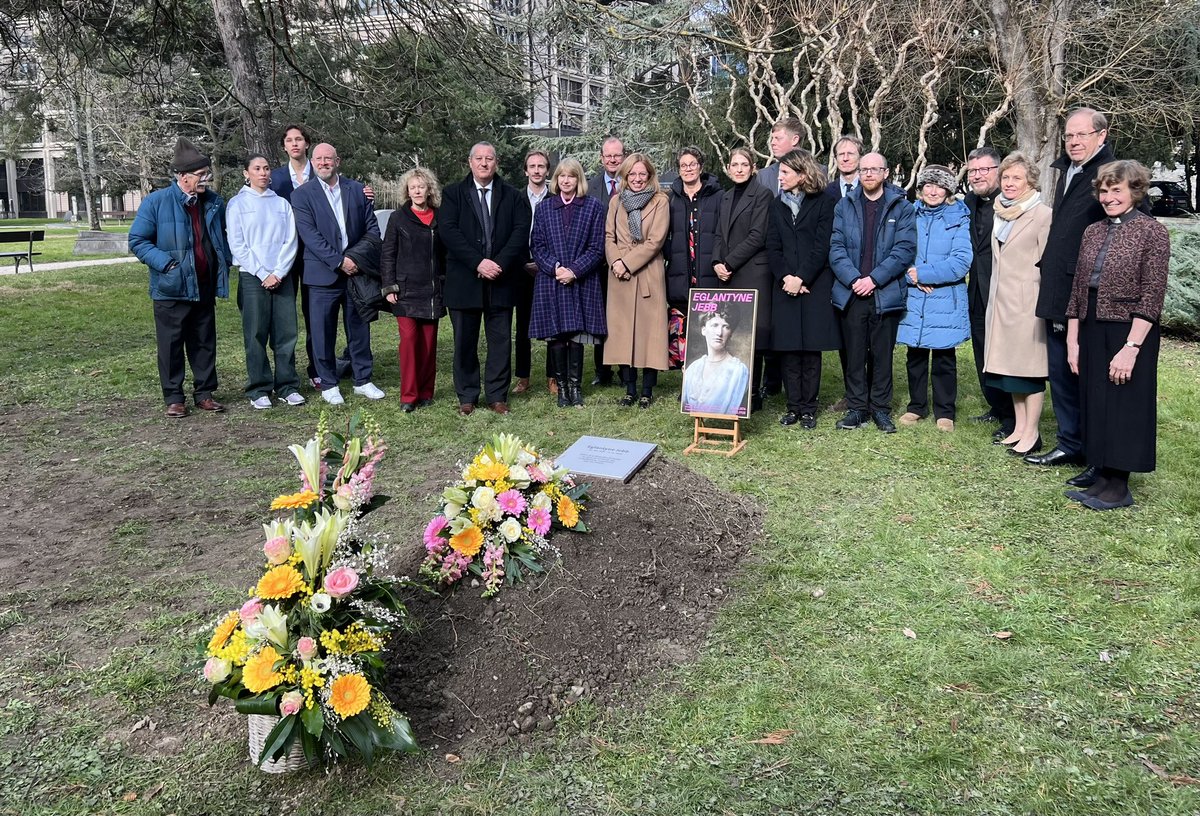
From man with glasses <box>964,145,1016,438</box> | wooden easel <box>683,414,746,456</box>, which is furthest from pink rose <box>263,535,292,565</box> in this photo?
man with glasses <box>964,145,1016,438</box>

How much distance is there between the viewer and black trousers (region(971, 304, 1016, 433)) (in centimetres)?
710

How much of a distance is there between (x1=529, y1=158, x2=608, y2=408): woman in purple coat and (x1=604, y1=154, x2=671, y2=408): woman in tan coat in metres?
0.12

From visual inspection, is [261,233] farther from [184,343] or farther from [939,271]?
[939,271]

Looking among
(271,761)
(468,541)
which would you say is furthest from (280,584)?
(468,541)

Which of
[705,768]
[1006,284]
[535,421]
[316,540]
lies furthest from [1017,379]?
[316,540]

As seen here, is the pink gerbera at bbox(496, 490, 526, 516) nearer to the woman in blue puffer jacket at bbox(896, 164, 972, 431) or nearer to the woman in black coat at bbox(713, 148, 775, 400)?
the woman in black coat at bbox(713, 148, 775, 400)

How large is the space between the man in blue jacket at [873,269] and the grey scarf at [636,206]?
1.52 metres

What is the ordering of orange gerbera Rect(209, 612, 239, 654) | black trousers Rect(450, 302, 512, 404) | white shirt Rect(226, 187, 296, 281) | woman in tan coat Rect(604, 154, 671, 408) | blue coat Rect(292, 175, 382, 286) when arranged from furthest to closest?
1. blue coat Rect(292, 175, 382, 286)
2. black trousers Rect(450, 302, 512, 404)
3. white shirt Rect(226, 187, 296, 281)
4. woman in tan coat Rect(604, 154, 671, 408)
5. orange gerbera Rect(209, 612, 239, 654)

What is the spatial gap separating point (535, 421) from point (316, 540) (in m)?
4.78

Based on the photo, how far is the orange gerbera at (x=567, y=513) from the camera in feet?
13.4

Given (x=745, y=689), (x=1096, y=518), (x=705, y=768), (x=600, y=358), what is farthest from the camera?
(x=600, y=358)

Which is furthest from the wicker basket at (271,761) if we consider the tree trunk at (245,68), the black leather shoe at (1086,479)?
the tree trunk at (245,68)

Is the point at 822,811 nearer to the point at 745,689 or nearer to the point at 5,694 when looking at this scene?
the point at 745,689

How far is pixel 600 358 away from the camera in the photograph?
904 centimetres
